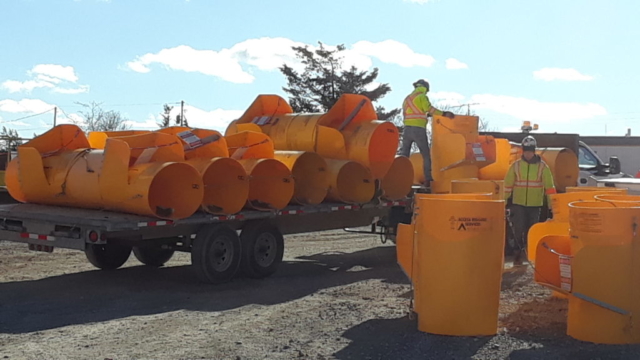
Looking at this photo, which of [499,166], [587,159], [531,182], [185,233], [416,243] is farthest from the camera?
[587,159]

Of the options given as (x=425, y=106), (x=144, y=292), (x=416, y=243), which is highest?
(x=425, y=106)

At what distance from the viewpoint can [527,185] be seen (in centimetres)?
1111

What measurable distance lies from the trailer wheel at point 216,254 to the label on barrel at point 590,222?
16.8 feet

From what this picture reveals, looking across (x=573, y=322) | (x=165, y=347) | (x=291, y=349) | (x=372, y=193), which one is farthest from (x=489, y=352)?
(x=372, y=193)

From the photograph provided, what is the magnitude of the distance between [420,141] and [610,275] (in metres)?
6.89

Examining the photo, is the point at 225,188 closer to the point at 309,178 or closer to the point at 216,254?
the point at 216,254

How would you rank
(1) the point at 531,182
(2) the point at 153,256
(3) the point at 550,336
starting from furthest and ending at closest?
(2) the point at 153,256 < (1) the point at 531,182 < (3) the point at 550,336

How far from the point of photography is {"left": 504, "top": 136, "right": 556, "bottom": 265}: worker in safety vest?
1106cm

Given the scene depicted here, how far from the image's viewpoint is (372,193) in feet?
41.0

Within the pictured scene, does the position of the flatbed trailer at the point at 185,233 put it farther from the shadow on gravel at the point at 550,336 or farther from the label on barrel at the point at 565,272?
the label on barrel at the point at 565,272

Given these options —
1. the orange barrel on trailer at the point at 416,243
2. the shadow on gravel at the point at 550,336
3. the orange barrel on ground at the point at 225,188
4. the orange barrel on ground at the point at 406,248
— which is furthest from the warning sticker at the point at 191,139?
the shadow on gravel at the point at 550,336

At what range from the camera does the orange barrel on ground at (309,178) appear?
37.9ft

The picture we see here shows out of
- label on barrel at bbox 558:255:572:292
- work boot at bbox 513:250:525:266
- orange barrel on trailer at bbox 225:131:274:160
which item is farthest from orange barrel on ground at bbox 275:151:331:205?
label on barrel at bbox 558:255:572:292

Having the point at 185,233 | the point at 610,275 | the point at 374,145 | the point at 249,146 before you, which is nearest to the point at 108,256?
the point at 185,233
